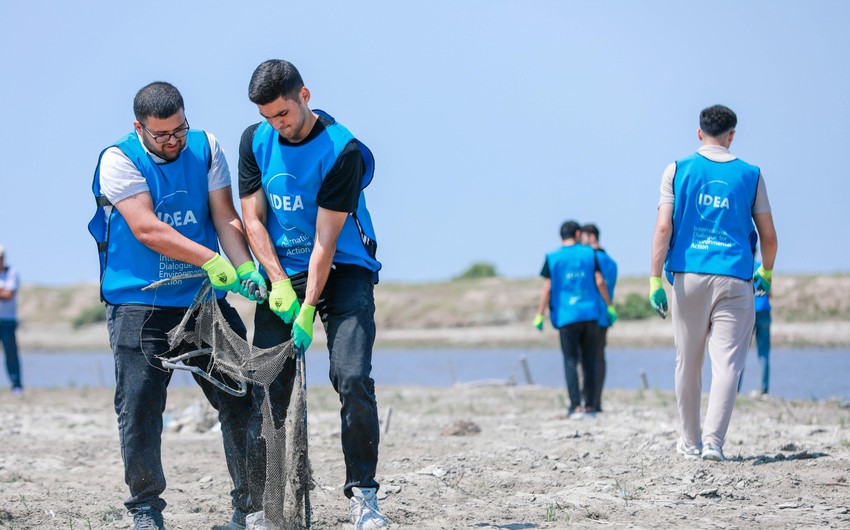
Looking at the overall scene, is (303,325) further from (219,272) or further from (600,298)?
(600,298)

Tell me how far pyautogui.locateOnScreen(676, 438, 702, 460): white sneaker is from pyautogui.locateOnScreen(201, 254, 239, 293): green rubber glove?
11.4 feet

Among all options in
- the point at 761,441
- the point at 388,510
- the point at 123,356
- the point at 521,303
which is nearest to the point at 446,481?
the point at 388,510

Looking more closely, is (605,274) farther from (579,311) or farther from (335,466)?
(335,466)

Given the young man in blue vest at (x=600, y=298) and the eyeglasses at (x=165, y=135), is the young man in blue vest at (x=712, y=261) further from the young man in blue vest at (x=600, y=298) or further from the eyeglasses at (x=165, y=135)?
the young man in blue vest at (x=600, y=298)

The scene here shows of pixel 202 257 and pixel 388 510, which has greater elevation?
pixel 202 257

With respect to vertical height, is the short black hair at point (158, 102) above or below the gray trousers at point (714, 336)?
above

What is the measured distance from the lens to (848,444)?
7738mm

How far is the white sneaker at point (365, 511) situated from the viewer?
5109mm

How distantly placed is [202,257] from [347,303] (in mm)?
714

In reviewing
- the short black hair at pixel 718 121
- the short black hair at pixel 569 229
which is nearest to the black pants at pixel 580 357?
the short black hair at pixel 569 229

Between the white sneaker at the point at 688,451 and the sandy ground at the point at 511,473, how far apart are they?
15 centimetres

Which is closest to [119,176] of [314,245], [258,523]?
[314,245]

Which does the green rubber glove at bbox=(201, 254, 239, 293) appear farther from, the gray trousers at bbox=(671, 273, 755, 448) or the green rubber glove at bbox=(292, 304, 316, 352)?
the gray trousers at bbox=(671, 273, 755, 448)

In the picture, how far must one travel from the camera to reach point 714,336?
23.6ft
